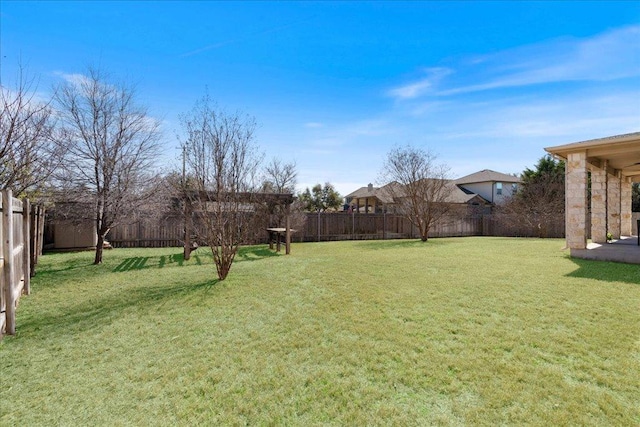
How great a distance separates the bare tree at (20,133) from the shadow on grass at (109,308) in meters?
3.52

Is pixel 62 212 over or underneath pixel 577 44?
underneath

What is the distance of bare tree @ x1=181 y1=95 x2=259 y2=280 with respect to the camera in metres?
6.83

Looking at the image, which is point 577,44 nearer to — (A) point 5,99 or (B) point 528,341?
(B) point 528,341

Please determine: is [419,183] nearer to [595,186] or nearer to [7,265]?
[595,186]

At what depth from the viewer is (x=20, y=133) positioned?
6.39 meters

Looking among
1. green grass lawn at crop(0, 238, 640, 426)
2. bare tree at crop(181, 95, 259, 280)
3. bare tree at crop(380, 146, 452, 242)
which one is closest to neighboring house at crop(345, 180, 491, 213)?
bare tree at crop(380, 146, 452, 242)

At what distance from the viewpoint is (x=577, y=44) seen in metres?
9.05

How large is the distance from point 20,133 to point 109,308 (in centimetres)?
438

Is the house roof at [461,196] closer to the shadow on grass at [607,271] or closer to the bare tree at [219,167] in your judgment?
the shadow on grass at [607,271]

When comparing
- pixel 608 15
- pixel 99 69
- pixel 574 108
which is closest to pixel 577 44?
Answer: pixel 608 15

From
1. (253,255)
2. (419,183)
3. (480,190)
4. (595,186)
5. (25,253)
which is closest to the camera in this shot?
(25,253)

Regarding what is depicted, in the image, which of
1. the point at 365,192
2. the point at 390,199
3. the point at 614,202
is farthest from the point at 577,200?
the point at 365,192

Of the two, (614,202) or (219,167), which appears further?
(614,202)

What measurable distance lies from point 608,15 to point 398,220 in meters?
13.5
